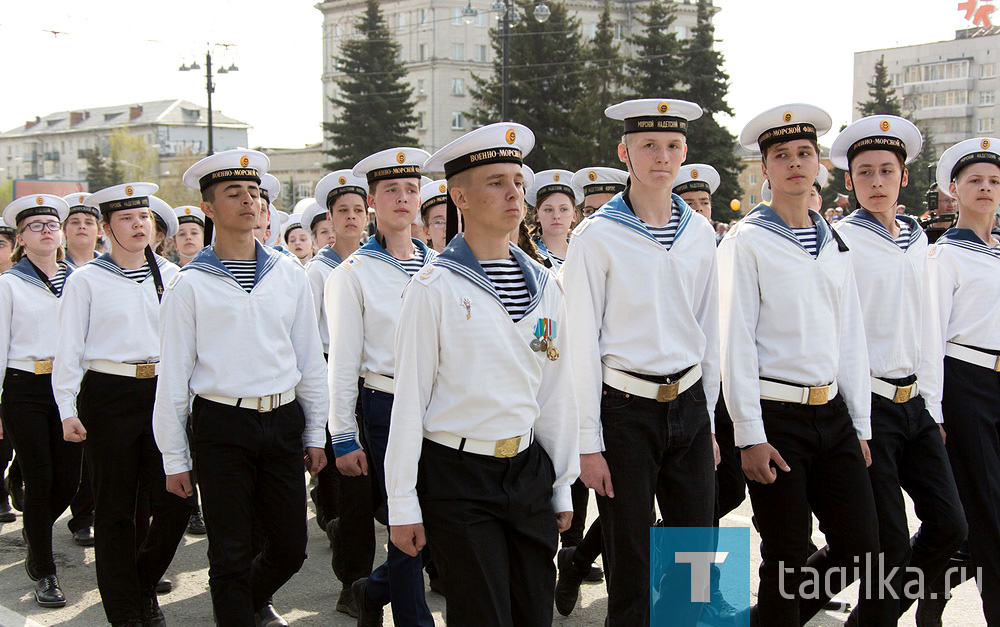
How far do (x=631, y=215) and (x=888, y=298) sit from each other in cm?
153

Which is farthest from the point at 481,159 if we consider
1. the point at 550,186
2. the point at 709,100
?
the point at 709,100

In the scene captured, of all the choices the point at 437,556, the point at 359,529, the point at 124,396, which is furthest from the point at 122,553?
the point at 437,556

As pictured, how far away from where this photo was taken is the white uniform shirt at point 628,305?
15.1 feet

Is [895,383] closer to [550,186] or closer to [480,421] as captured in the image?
[480,421]

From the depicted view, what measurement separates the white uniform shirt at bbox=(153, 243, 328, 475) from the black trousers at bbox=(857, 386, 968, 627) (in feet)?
9.80

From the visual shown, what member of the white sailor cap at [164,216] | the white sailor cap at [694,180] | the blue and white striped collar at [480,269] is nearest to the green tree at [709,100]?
the white sailor cap at [694,180]

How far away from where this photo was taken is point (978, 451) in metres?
5.55

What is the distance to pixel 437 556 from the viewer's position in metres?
3.92

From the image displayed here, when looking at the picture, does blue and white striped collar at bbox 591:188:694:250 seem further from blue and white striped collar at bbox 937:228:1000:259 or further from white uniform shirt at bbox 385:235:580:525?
blue and white striped collar at bbox 937:228:1000:259

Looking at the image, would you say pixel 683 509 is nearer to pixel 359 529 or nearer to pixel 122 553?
pixel 359 529

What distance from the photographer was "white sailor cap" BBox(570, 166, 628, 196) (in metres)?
8.55

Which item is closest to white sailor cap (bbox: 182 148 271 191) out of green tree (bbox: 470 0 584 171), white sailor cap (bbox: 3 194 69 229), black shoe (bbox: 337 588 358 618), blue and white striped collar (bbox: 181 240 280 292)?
blue and white striped collar (bbox: 181 240 280 292)

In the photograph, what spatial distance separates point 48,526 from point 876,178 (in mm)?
5618

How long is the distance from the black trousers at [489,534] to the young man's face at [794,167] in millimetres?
2103
